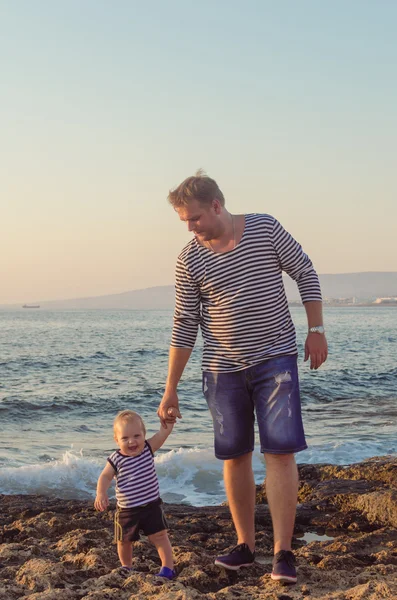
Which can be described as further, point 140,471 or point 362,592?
point 140,471

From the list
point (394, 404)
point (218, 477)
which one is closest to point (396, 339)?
point (394, 404)

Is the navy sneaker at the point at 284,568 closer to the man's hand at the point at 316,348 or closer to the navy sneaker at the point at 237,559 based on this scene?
the navy sneaker at the point at 237,559

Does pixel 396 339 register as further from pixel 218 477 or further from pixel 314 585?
pixel 314 585

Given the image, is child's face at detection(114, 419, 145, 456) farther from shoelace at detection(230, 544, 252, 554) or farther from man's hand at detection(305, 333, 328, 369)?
man's hand at detection(305, 333, 328, 369)

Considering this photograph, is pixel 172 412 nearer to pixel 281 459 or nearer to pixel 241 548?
pixel 281 459

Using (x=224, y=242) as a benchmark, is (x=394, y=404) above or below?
below

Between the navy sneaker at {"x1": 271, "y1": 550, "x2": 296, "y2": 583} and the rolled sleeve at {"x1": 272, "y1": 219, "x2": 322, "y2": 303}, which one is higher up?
the rolled sleeve at {"x1": 272, "y1": 219, "x2": 322, "y2": 303}

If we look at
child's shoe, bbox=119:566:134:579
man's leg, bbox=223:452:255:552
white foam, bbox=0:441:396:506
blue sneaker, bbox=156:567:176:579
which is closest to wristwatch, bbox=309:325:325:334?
man's leg, bbox=223:452:255:552

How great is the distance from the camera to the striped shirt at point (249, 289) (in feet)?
11.9

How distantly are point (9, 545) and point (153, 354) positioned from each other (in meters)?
25.2

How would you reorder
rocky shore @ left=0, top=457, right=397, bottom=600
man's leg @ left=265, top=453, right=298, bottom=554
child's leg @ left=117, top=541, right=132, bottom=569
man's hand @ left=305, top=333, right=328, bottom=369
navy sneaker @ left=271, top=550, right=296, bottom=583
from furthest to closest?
child's leg @ left=117, top=541, right=132, bottom=569, man's hand @ left=305, top=333, right=328, bottom=369, man's leg @ left=265, top=453, right=298, bottom=554, navy sneaker @ left=271, top=550, right=296, bottom=583, rocky shore @ left=0, top=457, right=397, bottom=600

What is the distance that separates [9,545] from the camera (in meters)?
4.34

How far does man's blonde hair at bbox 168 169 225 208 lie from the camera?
356 cm

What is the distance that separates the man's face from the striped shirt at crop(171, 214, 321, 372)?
127 millimetres
